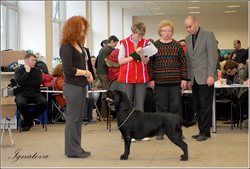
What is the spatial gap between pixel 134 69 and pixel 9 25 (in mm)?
5272

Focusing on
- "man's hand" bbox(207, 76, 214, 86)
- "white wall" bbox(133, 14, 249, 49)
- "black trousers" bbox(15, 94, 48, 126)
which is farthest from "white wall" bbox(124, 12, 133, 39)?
"man's hand" bbox(207, 76, 214, 86)

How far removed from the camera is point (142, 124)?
3334 millimetres

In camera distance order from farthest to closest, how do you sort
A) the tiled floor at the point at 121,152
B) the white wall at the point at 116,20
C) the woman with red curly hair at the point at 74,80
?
the white wall at the point at 116,20 → the woman with red curly hair at the point at 74,80 → the tiled floor at the point at 121,152

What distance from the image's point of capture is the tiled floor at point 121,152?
3180 millimetres

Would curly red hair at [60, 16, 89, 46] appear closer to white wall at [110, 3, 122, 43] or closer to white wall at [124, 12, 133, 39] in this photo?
white wall at [110, 3, 122, 43]

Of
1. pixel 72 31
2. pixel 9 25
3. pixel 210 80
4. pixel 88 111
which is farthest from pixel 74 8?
pixel 72 31

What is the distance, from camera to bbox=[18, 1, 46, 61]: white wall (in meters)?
8.68

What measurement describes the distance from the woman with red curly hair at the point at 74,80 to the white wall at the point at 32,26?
5502 millimetres

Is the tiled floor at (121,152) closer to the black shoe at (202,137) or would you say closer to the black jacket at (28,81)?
the black shoe at (202,137)

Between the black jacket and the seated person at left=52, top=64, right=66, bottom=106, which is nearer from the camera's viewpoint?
the black jacket

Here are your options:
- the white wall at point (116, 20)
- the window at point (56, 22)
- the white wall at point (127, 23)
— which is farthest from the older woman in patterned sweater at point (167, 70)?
the white wall at point (127, 23)

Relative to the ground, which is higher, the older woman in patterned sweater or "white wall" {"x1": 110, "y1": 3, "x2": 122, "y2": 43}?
"white wall" {"x1": 110, "y1": 3, "x2": 122, "y2": 43}

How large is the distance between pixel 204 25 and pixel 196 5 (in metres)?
3.16

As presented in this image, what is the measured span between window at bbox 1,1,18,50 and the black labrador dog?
5.64 meters
